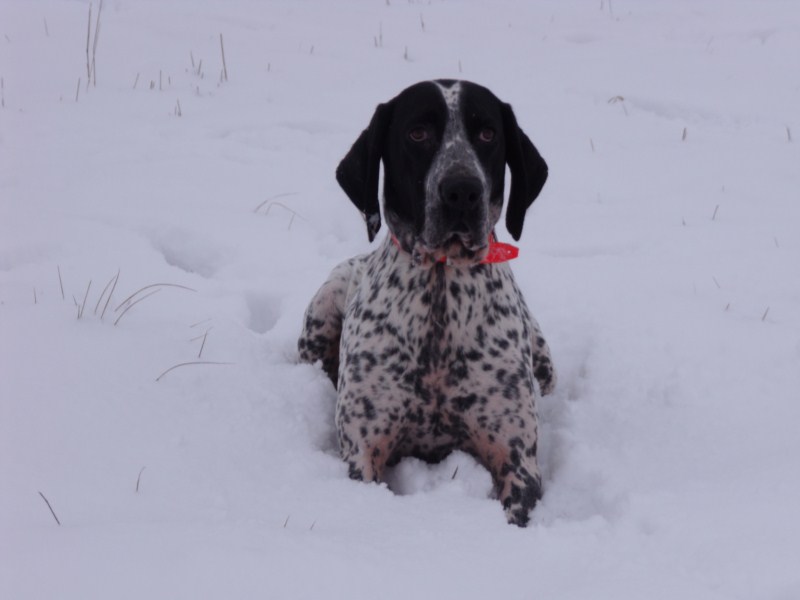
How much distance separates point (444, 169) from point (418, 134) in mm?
242

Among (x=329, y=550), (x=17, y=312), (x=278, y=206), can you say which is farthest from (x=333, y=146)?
(x=329, y=550)

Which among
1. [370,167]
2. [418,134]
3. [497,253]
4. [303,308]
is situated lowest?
[303,308]

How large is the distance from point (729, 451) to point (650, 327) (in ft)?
3.12

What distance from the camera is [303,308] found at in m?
4.46

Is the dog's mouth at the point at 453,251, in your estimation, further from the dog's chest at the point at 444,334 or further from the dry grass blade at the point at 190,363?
the dry grass blade at the point at 190,363

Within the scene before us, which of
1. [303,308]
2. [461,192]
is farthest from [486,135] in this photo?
[303,308]

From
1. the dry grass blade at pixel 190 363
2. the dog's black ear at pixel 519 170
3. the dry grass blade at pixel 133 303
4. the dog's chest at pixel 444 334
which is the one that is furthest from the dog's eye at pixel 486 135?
the dry grass blade at pixel 133 303

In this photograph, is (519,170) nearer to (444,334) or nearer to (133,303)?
(444,334)

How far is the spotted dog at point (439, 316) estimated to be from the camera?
3.14 meters

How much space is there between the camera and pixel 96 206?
4.95m

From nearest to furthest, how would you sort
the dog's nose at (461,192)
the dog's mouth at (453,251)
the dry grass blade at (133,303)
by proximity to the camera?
the dog's nose at (461,192), the dog's mouth at (453,251), the dry grass blade at (133,303)

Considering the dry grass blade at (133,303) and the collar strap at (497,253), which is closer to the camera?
the collar strap at (497,253)

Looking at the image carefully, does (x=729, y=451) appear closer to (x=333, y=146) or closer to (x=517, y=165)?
(x=517, y=165)

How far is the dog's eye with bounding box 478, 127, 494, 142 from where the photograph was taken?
10.5ft
